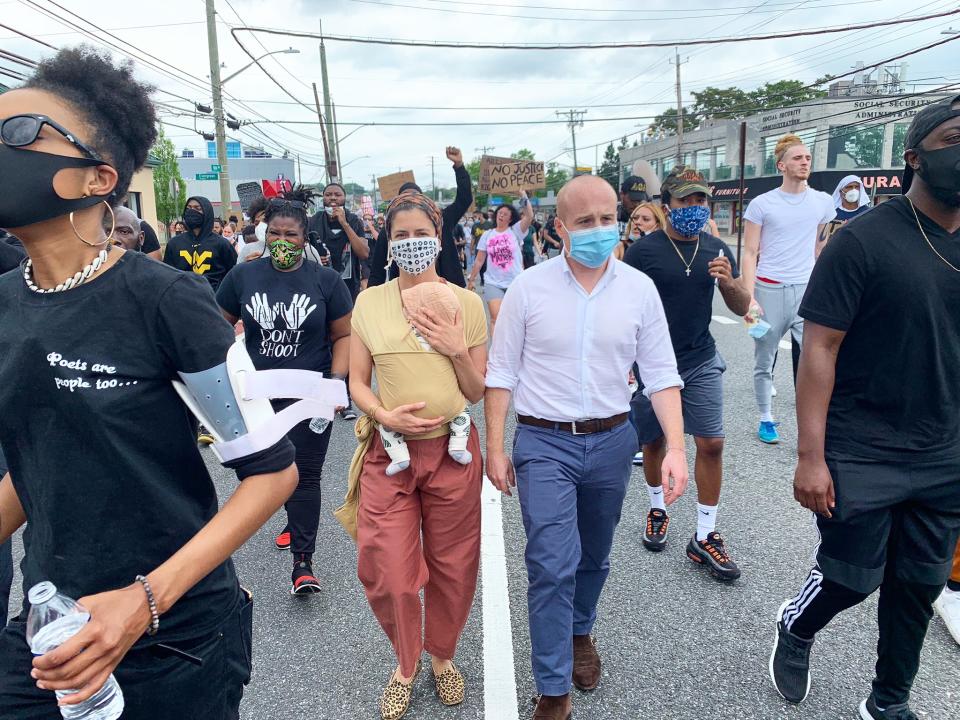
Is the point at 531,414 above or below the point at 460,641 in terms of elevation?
above

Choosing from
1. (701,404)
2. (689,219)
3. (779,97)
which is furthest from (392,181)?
(779,97)

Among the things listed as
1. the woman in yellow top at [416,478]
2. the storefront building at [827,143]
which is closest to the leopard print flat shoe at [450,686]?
the woman in yellow top at [416,478]

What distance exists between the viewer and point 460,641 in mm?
3104

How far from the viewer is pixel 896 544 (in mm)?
2467

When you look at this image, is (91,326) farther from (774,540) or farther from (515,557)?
(774,540)

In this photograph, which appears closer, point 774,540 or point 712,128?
point 774,540

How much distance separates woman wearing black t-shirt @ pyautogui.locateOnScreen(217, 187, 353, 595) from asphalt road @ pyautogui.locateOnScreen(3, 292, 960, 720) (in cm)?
43

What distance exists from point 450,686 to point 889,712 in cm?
159

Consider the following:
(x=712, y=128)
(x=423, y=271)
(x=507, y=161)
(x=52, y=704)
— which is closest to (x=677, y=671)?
(x=423, y=271)

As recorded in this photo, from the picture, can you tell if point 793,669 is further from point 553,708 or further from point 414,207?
point 414,207

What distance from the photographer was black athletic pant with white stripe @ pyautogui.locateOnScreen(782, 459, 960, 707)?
93.8 inches

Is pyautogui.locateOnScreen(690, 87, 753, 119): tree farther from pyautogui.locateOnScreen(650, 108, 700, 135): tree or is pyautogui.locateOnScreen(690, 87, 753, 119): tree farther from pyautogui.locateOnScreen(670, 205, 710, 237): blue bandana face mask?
pyautogui.locateOnScreen(670, 205, 710, 237): blue bandana face mask

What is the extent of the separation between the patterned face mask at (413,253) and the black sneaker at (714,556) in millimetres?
2109

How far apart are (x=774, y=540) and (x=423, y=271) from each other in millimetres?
2579
